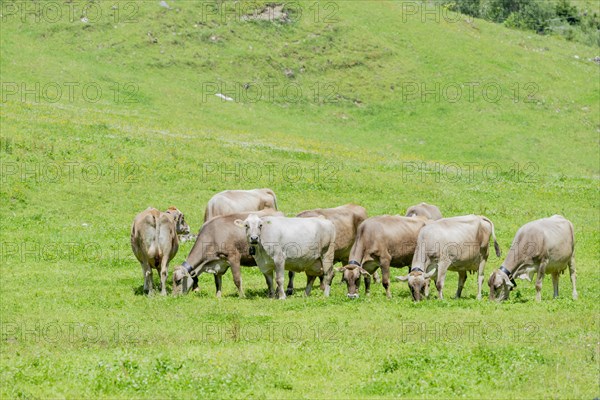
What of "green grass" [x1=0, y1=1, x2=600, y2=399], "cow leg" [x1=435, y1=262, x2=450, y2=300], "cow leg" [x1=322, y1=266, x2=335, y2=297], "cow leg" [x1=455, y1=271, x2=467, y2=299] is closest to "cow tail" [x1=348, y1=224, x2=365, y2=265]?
"cow leg" [x1=322, y1=266, x2=335, y2=297]

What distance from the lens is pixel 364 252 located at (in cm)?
2719

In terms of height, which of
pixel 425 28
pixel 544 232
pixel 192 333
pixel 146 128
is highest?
pixel 425 28

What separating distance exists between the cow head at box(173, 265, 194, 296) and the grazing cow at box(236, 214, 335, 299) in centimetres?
223

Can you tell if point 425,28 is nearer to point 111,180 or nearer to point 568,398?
point 111,180

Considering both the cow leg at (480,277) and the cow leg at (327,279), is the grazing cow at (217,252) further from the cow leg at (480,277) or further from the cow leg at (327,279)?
the cow leg at (480,277)

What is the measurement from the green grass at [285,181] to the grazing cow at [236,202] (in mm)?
1923

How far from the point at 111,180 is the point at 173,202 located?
402 cm

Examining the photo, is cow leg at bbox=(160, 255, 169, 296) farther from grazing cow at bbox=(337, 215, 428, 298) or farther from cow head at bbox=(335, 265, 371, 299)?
grazing cow at bbox=(337, 215, 428, 298)

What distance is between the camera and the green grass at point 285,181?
16078mm

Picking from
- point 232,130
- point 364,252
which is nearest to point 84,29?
point 232,130

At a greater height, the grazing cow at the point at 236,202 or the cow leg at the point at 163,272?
the grazing cow at the point at 236,202

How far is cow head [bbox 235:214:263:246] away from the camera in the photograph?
25688mm

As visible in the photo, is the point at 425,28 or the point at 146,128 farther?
the point at 425,28

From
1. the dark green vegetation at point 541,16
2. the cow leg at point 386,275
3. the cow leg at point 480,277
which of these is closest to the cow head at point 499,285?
the cow leg at point 480,277
